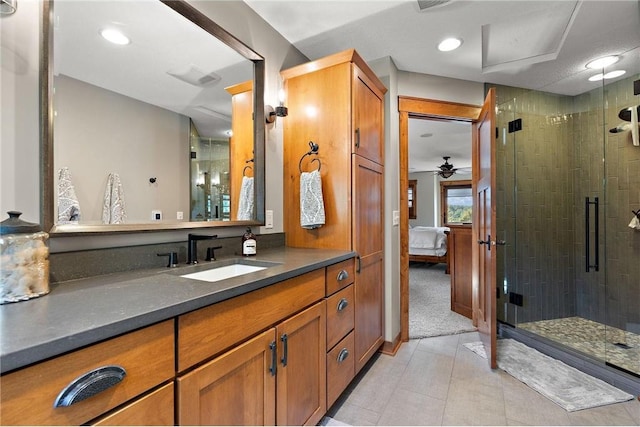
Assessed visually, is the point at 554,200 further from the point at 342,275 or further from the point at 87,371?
the point at 87,371

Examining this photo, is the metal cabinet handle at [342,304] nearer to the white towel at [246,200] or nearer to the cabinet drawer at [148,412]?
the white towel at [246,200]

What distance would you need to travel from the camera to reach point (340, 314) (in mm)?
1689

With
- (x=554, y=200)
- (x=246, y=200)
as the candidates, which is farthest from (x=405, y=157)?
(x=554, y=200)

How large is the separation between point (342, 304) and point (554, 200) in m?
2.79

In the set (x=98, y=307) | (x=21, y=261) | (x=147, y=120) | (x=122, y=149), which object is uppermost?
(x=147, y=120)

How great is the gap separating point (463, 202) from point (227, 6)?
8621mm

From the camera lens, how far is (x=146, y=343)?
72 centimetres

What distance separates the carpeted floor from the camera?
2.90m

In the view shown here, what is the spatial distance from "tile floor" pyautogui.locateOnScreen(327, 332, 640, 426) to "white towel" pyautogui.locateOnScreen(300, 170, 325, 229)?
111 cm

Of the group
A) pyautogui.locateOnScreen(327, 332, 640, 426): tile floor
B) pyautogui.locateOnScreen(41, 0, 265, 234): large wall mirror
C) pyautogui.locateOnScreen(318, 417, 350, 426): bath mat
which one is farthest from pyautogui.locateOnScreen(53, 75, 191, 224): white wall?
pyautogui.locateOnScreen(327, 332, 640, 426): tile floor

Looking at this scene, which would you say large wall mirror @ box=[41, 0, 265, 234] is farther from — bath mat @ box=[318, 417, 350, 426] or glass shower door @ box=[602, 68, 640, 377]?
glass shower door @ box=[602, 68, 640, 377]

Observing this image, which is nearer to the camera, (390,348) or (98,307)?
(98,307)

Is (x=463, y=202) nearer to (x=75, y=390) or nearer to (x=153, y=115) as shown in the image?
(x=153, y=115)

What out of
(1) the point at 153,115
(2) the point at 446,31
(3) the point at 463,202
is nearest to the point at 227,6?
(1) the point at 153,115
